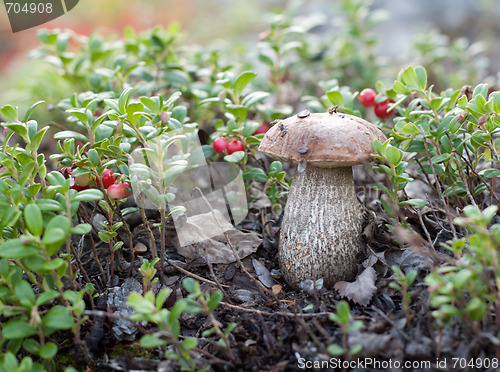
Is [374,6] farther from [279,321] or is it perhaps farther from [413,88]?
[279,321]

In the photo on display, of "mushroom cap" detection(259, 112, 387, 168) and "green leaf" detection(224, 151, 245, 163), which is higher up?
"mushroom cap" detection(259, 112, 387, 168)

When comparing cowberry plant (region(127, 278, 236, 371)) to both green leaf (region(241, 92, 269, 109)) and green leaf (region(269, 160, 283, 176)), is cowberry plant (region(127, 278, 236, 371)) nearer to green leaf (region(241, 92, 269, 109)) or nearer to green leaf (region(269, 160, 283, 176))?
green leaf (region(269, 160, 283, 176))

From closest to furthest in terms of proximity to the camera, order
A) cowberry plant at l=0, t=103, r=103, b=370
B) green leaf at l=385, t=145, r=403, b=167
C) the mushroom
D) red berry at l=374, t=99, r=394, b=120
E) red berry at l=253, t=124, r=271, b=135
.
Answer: cowberry plant at l=0, t=103, r=103, b=370, green leaf at l=385, t=145, r=403, b=167, the mushroom, red berry at l=374, t=99, r=394, b=120, red berry at l=253, t=124, r=271, b=135

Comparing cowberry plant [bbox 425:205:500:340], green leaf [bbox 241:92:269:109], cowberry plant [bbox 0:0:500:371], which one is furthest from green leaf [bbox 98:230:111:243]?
cowberry plant [bbox 425:205:500:340]

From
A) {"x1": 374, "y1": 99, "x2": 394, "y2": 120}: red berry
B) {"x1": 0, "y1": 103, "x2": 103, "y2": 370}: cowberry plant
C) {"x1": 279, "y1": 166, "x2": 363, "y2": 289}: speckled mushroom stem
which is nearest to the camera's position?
{"x1": 0, "y1": 103, "x2": 103, "y2": 370}: cowberry plant

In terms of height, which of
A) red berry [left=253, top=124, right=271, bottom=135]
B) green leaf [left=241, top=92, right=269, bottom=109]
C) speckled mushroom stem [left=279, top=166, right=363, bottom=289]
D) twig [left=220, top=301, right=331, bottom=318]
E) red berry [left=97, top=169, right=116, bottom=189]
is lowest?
twig [left=220, top=301, right=331, bottom=318]

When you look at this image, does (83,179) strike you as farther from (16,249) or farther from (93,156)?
(16,249)

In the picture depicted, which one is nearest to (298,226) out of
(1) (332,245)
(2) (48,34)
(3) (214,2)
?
(1) (332,245)
